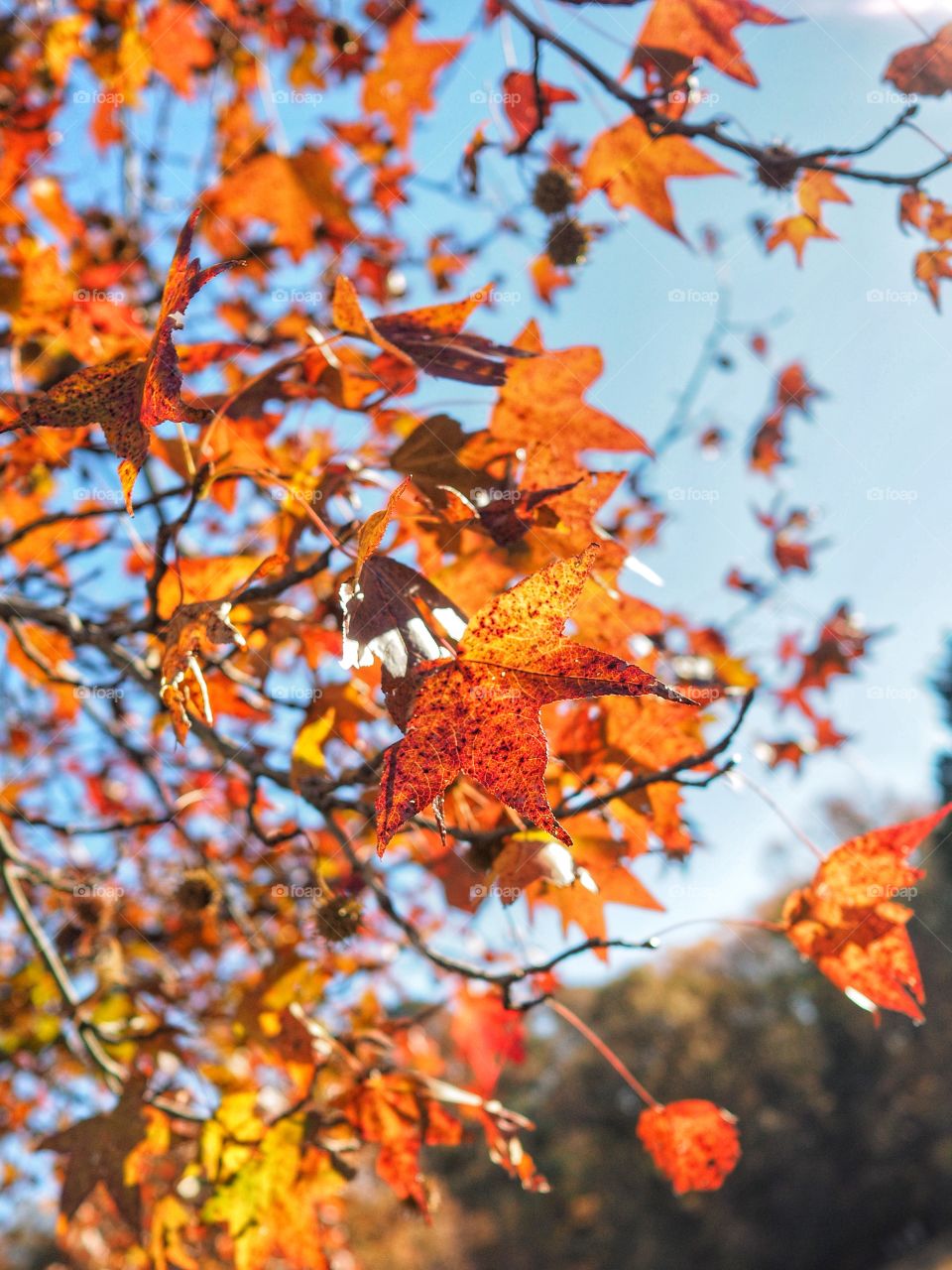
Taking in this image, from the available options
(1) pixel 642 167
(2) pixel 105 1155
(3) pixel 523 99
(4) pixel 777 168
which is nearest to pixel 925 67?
(4) pixel 777 168

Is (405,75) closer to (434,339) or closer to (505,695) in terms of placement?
(434,339)

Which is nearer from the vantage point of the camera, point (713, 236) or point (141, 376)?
point (141, 376)

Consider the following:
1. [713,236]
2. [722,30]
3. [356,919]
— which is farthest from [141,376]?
[713,236]

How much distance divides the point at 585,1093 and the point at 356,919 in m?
26.9

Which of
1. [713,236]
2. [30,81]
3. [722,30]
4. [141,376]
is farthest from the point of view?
[713,236]

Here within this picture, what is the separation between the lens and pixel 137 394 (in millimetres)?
1088

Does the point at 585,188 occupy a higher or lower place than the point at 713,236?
lower

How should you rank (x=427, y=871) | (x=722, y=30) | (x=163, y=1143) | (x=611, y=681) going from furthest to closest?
(x=427, y=871)
(x=163, y=1143)
(x=722, y=30)
(x=611, y=681)

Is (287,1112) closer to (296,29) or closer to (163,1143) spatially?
(163,1143)

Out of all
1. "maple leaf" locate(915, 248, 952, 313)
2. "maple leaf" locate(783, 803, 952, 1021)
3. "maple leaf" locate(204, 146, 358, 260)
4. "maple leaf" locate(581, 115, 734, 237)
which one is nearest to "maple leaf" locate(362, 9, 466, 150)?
"maple leaf" locate(204, 146, 358, 260)

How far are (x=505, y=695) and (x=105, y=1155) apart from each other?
4.75 feet

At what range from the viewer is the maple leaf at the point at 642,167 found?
1865mm

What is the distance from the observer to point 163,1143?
1865mm

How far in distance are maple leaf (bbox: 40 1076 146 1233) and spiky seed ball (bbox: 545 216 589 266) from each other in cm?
235
